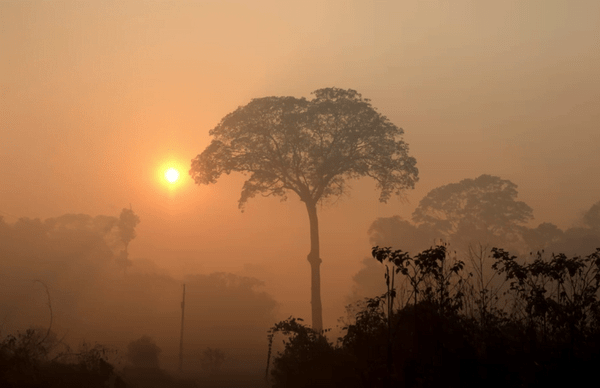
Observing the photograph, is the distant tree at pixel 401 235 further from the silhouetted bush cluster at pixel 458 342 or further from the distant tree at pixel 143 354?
the silhouetted bush cluster at pixel 458 342

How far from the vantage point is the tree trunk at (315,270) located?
34875 mm

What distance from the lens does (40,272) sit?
63062 millimetres

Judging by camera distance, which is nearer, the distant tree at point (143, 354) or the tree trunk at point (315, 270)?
the tree trunk at point (315, 270)

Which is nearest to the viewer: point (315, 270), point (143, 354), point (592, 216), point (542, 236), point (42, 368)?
point (42, 368)

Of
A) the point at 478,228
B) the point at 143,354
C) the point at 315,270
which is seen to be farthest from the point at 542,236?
the point at 143,354

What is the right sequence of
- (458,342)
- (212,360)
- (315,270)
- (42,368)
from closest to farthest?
(458,342)
(42,368)
(315,270)
(212,360)

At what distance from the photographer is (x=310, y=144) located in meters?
36.2

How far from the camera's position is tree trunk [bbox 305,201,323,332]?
34875 millimetres

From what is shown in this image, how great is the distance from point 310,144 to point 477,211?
30.8 meters

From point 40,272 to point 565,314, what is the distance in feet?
200

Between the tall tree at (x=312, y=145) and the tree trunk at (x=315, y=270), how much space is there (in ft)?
0.21

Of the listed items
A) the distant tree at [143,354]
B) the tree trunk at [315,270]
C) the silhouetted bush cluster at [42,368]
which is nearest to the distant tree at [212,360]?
the distant tree at [143,354]

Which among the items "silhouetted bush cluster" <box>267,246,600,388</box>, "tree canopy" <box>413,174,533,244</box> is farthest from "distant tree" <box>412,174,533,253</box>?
"silhouetted bush cluster" <box>267,246,600,388</box>

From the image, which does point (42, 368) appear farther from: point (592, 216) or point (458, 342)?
point (592, 216)
